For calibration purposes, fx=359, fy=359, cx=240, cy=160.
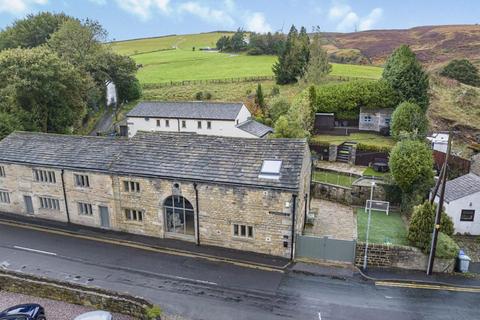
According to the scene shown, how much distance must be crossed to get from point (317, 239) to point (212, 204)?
24.7 feet

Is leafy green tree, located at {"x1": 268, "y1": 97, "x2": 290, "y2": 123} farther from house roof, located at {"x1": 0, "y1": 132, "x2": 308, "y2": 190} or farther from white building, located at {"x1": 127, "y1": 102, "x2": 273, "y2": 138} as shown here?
house roof, located at {"x1": 0, "y1": 132, "x2": 308, "y2": 190}

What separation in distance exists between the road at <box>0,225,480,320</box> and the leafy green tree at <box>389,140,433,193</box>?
38.1 feet

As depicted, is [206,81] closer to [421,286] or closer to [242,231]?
[242,231]

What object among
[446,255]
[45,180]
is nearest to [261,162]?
[446,255]

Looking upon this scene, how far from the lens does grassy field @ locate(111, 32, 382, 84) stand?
280 ft

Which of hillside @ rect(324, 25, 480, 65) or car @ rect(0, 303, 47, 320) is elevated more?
hillside @ rect(324, 25, 480, 65)

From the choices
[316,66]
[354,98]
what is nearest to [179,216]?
[354,98]

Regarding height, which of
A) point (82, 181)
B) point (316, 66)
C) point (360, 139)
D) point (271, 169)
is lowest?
point (360, 139)

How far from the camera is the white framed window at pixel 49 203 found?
2989 cm

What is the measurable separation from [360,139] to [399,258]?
28492mm

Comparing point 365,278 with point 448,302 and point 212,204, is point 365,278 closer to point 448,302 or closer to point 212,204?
point 448,302

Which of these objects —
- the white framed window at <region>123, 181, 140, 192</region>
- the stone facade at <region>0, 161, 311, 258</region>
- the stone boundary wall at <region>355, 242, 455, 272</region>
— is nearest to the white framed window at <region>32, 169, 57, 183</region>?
the stone facade at <region>0, 161, 311, 258</region>

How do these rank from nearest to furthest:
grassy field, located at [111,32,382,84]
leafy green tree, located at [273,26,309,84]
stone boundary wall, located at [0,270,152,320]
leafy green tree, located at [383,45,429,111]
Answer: stone boundary wall, located at [0,270,152,320] → leafy green tree, located at [383,45,429,111] → leafy green tree, located at [273,26,309,84] → grassy field, located at [111,32,382,84]

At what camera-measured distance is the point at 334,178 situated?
38562 millimetres
